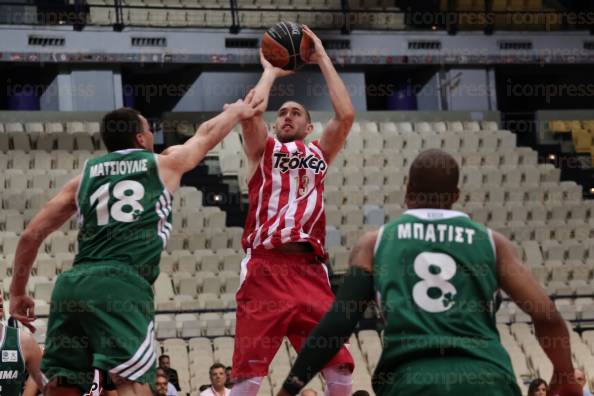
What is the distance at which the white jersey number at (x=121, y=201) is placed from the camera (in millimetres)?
5883

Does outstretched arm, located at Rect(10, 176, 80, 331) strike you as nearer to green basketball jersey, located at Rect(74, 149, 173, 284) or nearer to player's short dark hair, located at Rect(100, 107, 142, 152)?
green basketball jersey, located at Rect(74, 149, 173, 284)

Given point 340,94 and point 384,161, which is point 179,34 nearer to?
point 384,161

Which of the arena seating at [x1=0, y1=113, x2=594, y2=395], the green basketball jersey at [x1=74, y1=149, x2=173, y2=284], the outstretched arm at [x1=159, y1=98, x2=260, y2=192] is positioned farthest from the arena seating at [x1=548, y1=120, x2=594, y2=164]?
the green basketball jersey at [x1=74, y1=149, x2=173, y2=284]

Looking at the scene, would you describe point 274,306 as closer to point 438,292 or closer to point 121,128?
point 121,128

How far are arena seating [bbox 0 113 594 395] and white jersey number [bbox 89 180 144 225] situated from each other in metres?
7.34

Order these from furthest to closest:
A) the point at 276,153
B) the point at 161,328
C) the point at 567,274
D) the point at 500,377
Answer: the point at 567,274 < the point at 161,328 < the point at 276,153 < the point at 500,377

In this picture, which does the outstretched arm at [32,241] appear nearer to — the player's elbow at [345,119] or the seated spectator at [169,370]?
the player's elbow at [345,119]

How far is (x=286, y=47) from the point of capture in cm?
738

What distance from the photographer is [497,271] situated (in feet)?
15.3

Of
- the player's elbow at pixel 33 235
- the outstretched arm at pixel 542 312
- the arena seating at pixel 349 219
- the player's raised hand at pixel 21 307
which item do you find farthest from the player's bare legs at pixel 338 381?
the arena seating at pixel 349 219

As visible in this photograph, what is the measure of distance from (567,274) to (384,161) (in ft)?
12.9

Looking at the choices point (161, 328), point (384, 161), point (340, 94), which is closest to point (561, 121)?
point (384, 161)

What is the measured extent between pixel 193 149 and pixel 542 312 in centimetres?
221

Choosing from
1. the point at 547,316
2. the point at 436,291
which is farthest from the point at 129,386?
the point at 547,316
